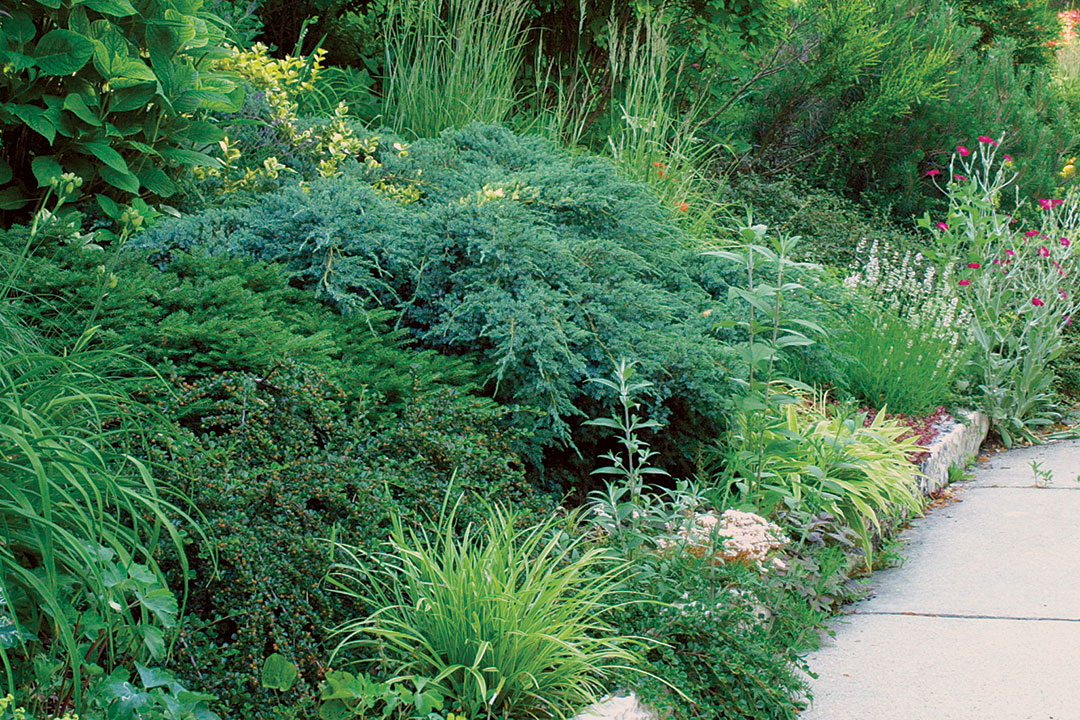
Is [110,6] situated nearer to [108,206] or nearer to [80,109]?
[80,109]

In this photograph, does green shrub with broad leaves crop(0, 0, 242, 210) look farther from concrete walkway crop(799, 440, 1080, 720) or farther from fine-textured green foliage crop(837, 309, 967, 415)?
fine-textured green foliage crop(837, 309, 967, 415)

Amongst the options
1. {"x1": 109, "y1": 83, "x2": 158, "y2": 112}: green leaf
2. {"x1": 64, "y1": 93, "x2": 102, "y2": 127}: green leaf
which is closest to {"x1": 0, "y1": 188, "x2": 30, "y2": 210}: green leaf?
{"x1": 64, "y1": 93, "x2": 102, "y2": 127}: green leaf

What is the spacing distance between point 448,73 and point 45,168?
3215mm

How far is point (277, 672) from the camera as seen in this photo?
7.29 ft

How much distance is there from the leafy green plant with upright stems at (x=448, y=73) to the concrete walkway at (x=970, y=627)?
3.61 metres

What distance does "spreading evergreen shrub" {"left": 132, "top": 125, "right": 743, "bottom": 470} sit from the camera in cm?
372

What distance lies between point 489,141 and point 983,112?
6130mm

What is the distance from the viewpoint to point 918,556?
174 inches

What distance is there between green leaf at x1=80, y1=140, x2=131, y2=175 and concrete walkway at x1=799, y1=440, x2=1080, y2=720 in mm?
3124

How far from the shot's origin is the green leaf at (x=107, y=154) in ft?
12.6

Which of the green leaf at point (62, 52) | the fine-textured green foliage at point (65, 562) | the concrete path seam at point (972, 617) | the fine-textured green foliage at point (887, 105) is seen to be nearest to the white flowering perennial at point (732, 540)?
the concrete path seam at point (972, 617)

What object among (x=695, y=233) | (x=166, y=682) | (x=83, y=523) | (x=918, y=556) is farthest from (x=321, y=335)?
(x=695, y=233)

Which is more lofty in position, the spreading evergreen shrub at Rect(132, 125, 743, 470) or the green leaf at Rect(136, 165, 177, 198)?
the green leaf at Rect(136, 165, 177, 198)

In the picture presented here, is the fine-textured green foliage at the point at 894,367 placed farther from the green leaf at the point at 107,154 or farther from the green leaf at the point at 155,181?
the green leaf at the point at 107,154
